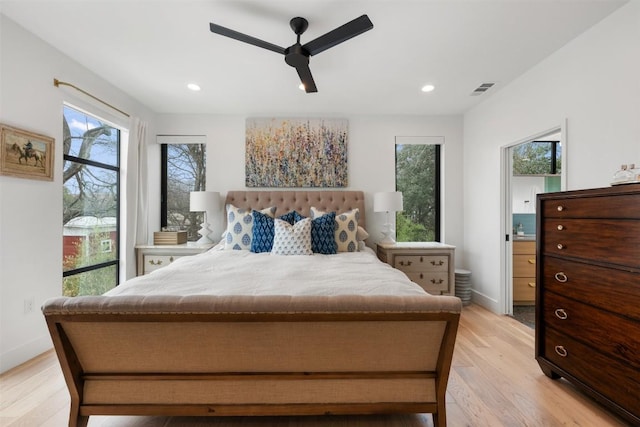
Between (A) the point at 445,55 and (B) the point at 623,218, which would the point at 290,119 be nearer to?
(A) the point at 445,55

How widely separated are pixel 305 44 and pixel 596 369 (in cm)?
268

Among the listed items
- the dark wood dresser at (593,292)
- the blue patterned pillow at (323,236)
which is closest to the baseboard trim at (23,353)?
the blue patterned pillow at (323,236)

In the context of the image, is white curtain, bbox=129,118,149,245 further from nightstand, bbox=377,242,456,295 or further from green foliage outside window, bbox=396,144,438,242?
green foliage outside window, bbox=396,144,438,242

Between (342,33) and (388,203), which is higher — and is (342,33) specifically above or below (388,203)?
above

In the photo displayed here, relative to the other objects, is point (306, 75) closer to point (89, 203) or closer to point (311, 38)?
point (311, 38)

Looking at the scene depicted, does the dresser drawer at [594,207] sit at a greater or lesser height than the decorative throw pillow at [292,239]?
greater

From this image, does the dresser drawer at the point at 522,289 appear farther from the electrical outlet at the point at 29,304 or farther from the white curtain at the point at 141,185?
the electrical outlet at the point at 29,304

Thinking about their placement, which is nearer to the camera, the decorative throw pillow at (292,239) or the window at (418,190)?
the decorative throw pillow at (292,239)

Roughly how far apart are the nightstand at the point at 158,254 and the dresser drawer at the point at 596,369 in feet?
11.2

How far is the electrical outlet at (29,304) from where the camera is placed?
2.28 m

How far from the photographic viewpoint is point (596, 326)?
→ 5.46 ft

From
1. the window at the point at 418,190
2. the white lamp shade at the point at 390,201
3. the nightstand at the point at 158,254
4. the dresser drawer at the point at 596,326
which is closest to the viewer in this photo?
the dresser drawer at the point at 596,326

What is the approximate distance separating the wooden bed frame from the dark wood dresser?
1048 millimetres

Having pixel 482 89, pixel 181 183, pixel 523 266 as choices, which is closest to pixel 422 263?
pixel 523 266
